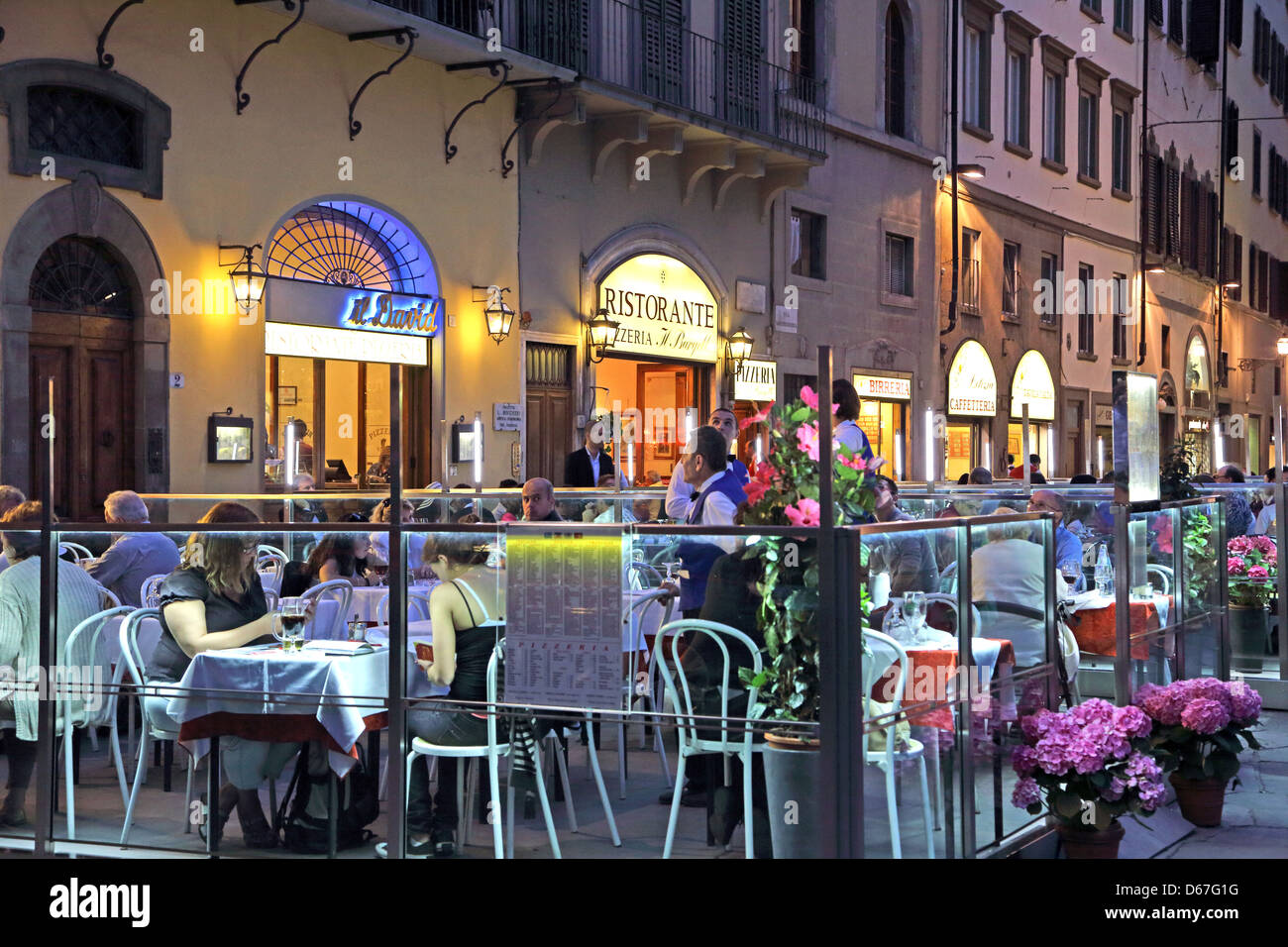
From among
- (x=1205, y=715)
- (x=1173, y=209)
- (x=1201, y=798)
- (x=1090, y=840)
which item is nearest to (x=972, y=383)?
(x=1173, y=209)

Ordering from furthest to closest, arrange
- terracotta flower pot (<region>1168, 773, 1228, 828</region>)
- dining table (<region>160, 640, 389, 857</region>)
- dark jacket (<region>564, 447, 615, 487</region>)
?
dark jacket (<region>564, 447, 615, 487</region>) → terracotta flower pot (<region>1168, 773, 1228, 828</region>) → dining table (<region>160, 640, 389, 857</region>)

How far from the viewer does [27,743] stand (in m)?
6.25

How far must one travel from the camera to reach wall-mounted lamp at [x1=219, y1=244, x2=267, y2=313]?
14.1 metres

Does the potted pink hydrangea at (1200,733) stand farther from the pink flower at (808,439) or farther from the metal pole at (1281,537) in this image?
the metal pole at (1281,537)

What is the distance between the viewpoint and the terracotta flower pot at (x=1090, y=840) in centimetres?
587

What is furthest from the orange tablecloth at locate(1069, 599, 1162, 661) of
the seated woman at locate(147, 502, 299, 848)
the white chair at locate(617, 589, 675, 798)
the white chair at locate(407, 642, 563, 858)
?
the seated woman at locate(147, 502, 299, 848)

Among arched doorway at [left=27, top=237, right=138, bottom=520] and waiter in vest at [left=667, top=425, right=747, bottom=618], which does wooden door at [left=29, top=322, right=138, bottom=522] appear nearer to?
arched doorway at [left=27, top=237, right=138, bottom=520]

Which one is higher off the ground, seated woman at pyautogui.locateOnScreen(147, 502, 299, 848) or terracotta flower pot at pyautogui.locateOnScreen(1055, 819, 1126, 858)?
seated woman at pyautogui.locateOnScreen(147, 502, 299, 848)

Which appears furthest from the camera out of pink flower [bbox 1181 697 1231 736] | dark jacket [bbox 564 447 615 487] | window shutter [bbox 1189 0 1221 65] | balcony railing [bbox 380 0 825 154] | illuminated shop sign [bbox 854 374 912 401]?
window shutter [bbox 1189 0 1221 65]

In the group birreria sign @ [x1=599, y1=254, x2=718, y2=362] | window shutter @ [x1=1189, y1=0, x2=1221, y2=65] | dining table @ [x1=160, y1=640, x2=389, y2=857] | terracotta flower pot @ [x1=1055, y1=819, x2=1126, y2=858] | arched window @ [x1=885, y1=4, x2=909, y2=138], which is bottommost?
terracotta flower pot @ [x1=1055, y1=819, x2=1126, y2=858]

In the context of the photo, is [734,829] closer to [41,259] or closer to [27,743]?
[27,743]

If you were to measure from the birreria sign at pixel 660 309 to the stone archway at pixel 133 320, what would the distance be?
6451 millimetres

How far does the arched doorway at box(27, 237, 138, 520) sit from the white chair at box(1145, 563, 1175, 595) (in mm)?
8104

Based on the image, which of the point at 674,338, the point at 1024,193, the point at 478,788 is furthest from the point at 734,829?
the point at 1024,193
